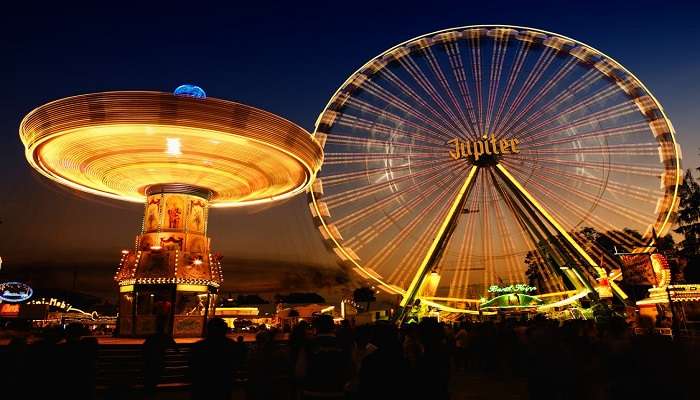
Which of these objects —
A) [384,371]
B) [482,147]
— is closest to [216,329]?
[384,371]

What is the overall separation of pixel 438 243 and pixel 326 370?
60.5 ft

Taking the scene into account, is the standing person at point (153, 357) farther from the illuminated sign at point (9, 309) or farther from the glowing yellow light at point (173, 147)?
the illuminated sign at point (9, 309)

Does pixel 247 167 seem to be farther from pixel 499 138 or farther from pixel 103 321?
pixel 103 321

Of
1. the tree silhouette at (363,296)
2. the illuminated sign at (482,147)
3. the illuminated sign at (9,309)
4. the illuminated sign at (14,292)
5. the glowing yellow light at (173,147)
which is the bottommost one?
the illuminated sign at (9,309)

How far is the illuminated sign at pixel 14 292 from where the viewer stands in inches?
1637

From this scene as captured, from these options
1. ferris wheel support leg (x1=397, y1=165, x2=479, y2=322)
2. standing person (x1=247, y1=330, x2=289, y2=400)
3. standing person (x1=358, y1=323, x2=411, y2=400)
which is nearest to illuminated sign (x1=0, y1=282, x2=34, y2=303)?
ferris wheel support leg (x1=397, y1=165, x2=479, y2=322)

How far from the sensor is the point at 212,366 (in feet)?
14.2

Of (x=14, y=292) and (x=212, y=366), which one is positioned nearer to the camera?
(x=212, y=366)

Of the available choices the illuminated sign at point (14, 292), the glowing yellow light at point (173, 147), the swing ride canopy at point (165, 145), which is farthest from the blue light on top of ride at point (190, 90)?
the illuminated sign at point (14, 292)

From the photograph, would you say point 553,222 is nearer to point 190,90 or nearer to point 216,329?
point 190,90

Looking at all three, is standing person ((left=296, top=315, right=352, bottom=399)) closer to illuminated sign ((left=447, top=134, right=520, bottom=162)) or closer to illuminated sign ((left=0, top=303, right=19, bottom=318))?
illuminated sign ((left=447, top=134, right=520, bottom=162))

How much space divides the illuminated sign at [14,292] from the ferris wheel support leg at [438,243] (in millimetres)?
36023

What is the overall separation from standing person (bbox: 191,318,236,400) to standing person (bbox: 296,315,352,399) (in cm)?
70

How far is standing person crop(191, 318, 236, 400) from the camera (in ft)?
14.0
